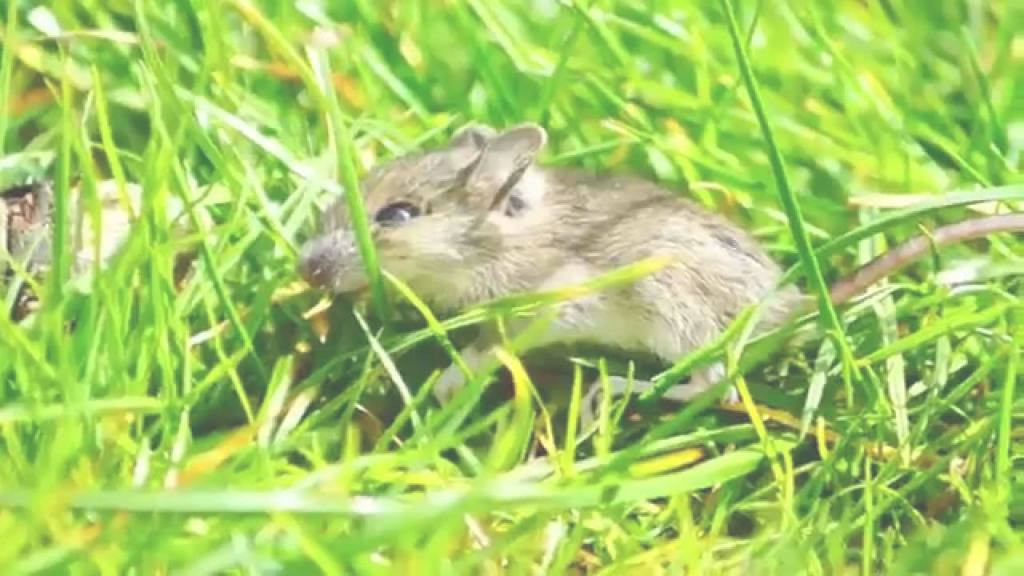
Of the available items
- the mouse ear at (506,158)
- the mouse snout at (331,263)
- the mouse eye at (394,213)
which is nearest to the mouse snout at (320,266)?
the mouse snout at (331,263)

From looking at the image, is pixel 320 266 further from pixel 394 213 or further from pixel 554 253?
pixel 554 253

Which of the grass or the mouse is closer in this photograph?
the grass

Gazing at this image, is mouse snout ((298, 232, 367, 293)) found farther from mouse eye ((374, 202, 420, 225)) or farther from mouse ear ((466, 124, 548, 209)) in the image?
mouse ear ((466, 124, 548, 209))

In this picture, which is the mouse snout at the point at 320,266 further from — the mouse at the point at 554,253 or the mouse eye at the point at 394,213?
the mouse eye at the point at 394,213

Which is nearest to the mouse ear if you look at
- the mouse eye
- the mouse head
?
the mouse head

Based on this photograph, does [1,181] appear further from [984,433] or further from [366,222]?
[984,433]

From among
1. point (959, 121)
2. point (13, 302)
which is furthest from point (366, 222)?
point (959, 121)

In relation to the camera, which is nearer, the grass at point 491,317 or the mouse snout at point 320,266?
the grass at point 491,317

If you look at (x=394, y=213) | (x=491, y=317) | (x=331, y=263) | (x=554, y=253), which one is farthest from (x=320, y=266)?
(x=554, y=253)
